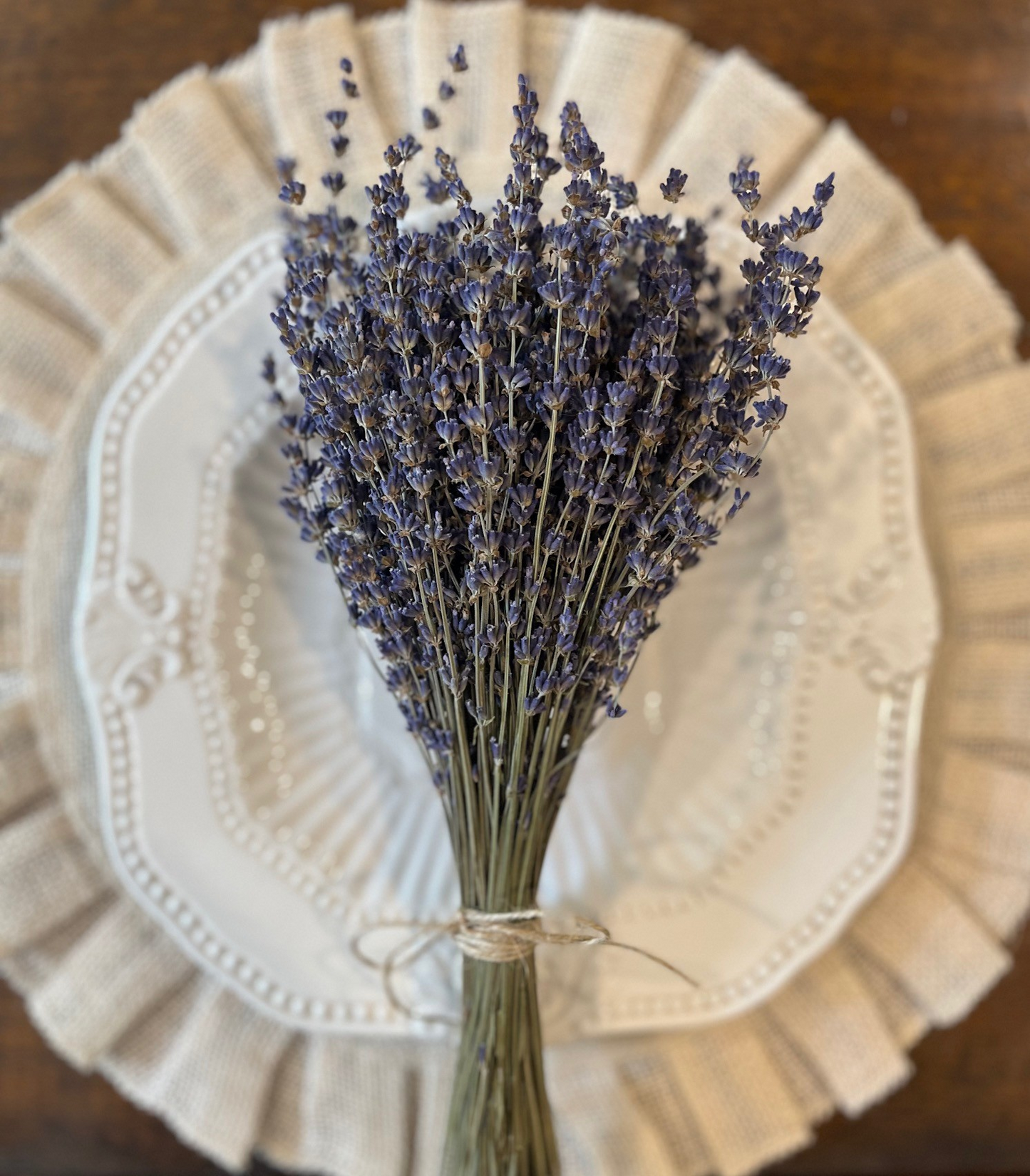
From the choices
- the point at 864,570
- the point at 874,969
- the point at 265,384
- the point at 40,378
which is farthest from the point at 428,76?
the point at 874,969

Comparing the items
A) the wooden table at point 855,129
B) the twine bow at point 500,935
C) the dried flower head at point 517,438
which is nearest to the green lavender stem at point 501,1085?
the twine bow at point 500,935

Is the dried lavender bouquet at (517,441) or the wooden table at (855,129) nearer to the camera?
the dried lavender bouquet at (517,441)

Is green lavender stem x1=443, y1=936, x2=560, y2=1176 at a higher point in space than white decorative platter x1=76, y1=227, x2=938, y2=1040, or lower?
lower

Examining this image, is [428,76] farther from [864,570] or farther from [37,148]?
[864,570]

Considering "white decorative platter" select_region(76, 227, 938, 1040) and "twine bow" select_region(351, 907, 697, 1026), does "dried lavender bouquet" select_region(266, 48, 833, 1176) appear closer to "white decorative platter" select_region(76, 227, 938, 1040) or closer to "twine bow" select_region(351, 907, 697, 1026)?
"twine bow" select_region(351, 907, 697, 1026)

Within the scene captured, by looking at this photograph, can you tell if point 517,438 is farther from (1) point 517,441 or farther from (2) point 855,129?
(2) point 855,129

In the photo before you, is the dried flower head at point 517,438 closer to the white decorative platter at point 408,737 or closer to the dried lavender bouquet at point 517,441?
the dried lavender bouquet at point 517,441

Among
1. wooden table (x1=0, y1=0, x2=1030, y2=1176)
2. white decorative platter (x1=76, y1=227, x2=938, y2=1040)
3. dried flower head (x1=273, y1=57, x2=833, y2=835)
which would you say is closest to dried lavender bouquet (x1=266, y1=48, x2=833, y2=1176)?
dried flower head (x1=273, y1=57, x2=833, y2=835)
